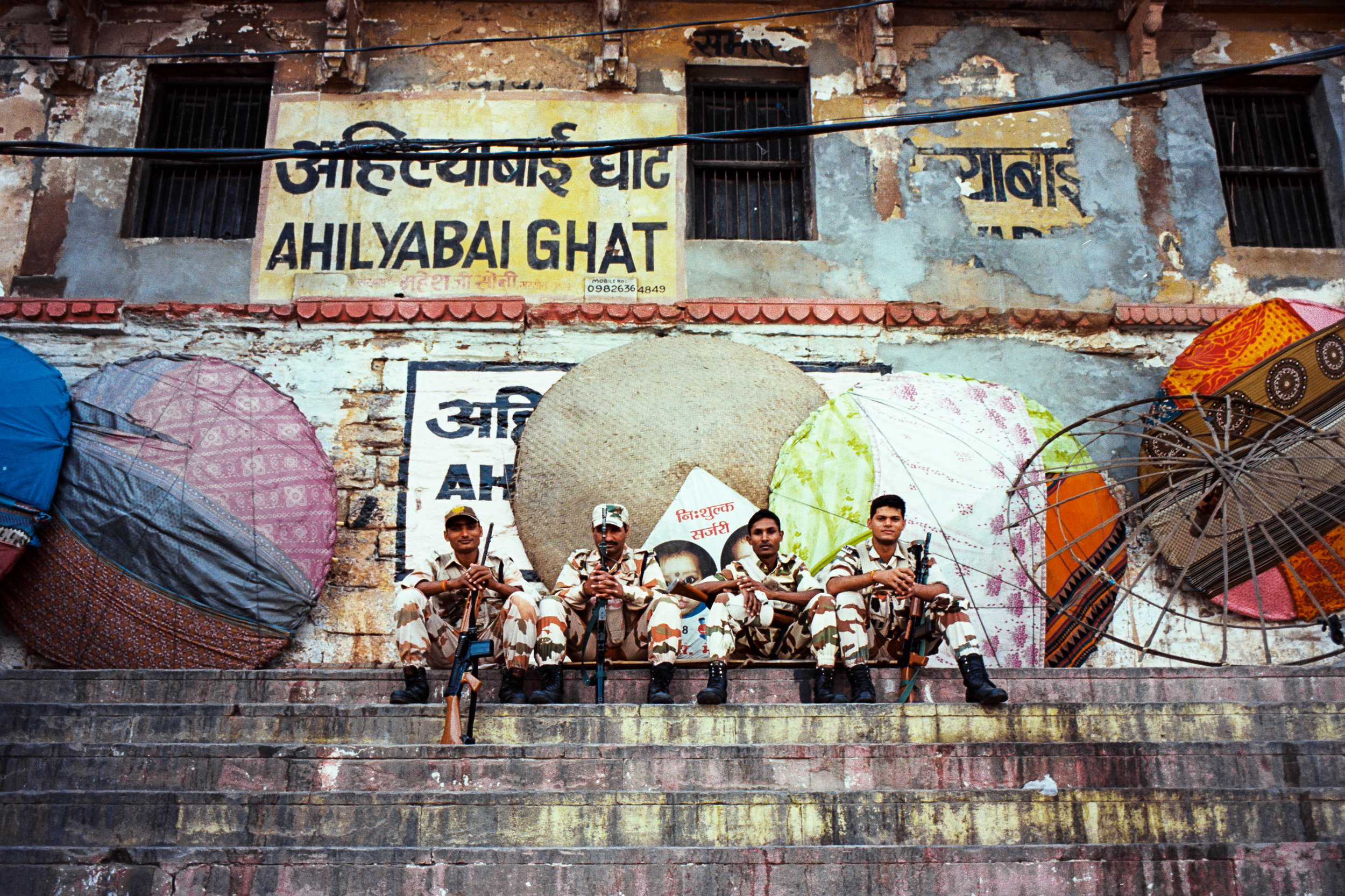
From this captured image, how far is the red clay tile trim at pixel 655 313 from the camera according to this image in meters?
9.77

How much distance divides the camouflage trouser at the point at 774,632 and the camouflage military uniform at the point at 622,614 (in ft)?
0.83

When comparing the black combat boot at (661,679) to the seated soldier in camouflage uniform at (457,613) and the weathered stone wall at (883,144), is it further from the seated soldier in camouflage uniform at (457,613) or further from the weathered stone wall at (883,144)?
the weathered stone wall at (883,144)

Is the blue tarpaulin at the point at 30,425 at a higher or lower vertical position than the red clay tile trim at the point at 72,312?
lower

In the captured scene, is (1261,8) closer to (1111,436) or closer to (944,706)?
(1111,436)

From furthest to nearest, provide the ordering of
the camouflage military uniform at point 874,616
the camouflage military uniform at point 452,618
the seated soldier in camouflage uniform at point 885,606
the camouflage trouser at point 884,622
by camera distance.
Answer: the camouflage trouser at point 884,622 < the camouflage military uniform at point 452,618 < the camouflage military uniform at point 874,616 < the seated soldier in camouflage uniform at point 885,606

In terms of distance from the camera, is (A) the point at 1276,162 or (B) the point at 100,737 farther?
(A) the point at 1276,162

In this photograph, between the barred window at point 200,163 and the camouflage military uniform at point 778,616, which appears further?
the barred window at point 200,163

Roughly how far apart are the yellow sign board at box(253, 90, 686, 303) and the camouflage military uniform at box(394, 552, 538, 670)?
3313 millimetres

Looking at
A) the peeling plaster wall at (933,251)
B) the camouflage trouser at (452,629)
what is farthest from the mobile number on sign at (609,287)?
the camouflage trouser at (452,629)

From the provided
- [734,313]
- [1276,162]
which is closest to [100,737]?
[734,313]

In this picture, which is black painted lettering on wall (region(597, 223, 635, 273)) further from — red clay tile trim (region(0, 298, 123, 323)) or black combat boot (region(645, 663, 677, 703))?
black combat boot (region(645, 663, 677, 703))

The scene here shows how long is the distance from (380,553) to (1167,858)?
20.5 ft

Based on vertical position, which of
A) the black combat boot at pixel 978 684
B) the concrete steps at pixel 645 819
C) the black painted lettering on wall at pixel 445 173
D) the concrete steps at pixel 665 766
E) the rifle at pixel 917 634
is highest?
the black painted lettering on wall at pixel 445 173

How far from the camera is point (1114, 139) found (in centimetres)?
1070
